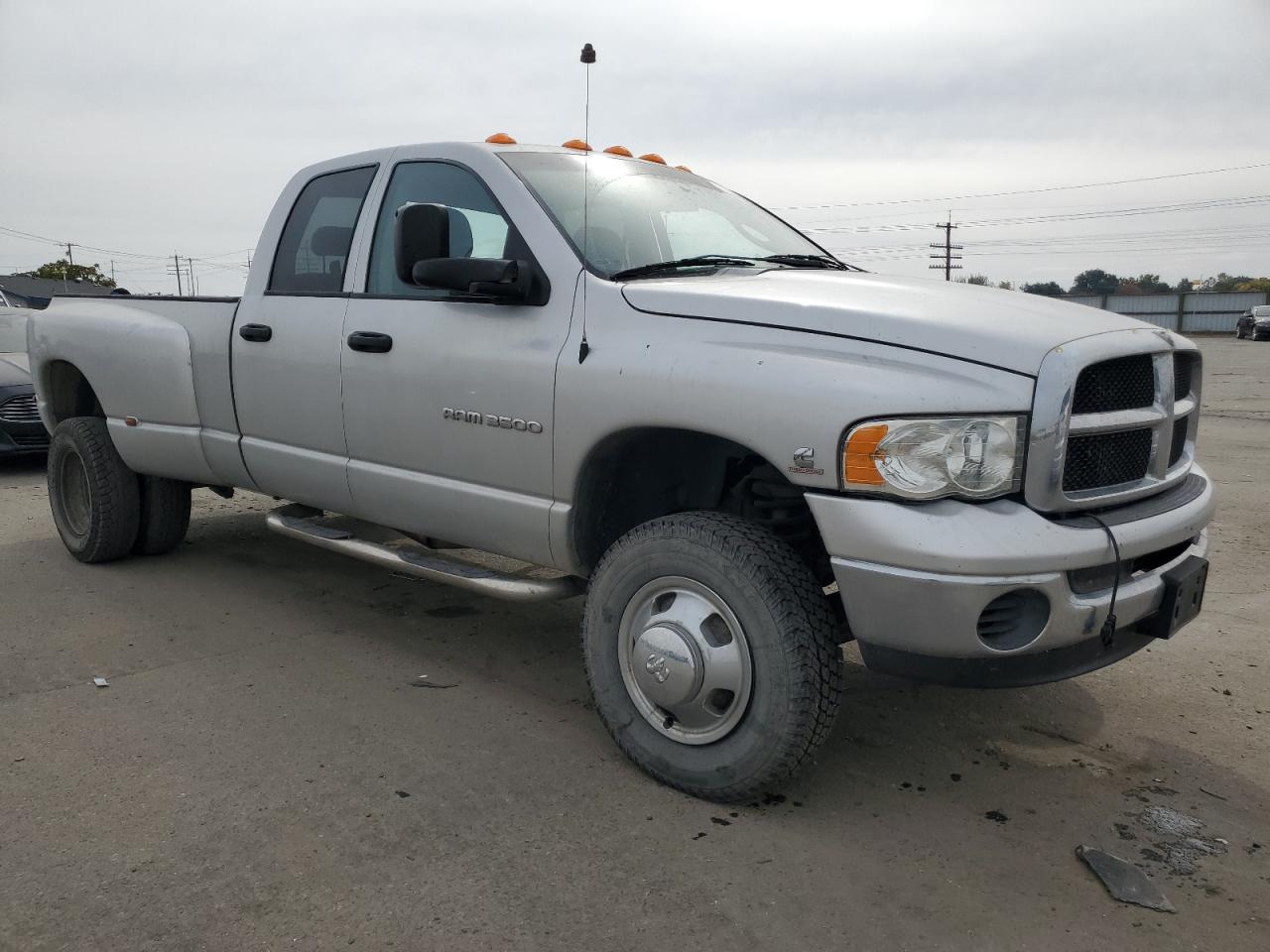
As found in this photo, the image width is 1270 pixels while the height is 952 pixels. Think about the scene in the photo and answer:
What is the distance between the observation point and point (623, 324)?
10.2 ft

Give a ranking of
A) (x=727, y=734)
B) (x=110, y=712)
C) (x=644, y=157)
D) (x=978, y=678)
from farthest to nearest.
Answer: (x=644, y=157) < (x=110, y=712) < (x=727, y=734) < (x=978, y=678)

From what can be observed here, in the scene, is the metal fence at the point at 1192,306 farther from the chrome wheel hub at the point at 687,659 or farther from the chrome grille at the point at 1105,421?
the chrome wheel hub at the point at 687,659

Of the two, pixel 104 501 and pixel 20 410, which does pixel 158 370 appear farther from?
pixel 20 410

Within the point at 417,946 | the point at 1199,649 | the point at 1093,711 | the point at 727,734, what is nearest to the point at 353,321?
the point at 727,734

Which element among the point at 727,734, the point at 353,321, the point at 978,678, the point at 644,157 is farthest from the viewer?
the point at 644,157

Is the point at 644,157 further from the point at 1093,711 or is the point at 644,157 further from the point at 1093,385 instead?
the point at 1093,711

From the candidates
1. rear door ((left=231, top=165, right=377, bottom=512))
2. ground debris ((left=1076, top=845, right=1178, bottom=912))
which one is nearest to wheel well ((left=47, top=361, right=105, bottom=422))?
rear door ((left=231, top=165, right=377, bottom=512))

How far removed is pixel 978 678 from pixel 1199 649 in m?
2.16

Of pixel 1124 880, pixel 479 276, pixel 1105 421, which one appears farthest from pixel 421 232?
pixel 1124 880

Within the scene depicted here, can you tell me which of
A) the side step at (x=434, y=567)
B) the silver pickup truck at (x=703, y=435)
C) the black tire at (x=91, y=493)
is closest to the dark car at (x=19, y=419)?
the black tire at (x=91, y=493)

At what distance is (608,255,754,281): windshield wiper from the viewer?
3.33m

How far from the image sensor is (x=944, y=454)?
252 cm

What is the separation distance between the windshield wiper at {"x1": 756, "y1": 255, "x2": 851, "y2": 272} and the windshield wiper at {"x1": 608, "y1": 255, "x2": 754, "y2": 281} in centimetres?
14

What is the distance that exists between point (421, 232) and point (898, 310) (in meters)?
1.56
